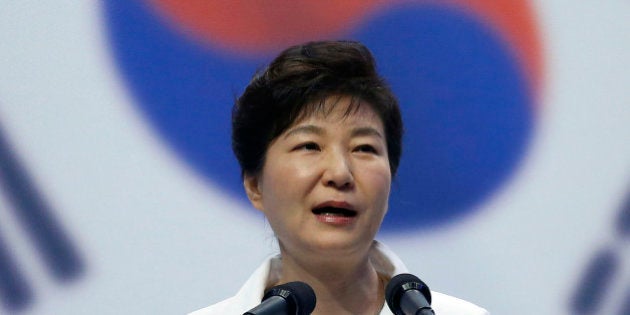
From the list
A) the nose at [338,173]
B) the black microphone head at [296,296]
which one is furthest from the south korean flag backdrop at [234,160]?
the black microphone head at [296,296]

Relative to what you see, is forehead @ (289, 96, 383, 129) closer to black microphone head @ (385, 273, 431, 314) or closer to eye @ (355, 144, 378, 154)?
eye @ (355, 144, 378, 154)

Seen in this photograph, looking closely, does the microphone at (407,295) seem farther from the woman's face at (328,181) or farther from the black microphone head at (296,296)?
the woman's face at (328,181)

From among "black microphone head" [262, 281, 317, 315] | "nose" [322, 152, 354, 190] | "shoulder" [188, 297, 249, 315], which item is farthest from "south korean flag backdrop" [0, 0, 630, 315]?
"black microphone head" [262, 281, 317, 315]

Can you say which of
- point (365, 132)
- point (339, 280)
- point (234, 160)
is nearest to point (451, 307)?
point (339, 280)

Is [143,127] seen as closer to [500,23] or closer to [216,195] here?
[216,195]

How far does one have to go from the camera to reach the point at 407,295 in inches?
30.7

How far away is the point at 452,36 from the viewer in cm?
143

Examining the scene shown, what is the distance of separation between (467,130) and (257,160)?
429 mm

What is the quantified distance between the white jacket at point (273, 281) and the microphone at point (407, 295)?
1.11 ft

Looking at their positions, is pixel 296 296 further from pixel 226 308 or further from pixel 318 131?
pixel 226 308

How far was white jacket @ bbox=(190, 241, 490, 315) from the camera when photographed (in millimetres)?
1164

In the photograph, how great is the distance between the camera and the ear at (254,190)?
118cm

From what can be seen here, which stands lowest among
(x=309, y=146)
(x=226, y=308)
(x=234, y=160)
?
(x=226, y=308)

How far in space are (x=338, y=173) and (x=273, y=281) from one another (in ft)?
0.85
